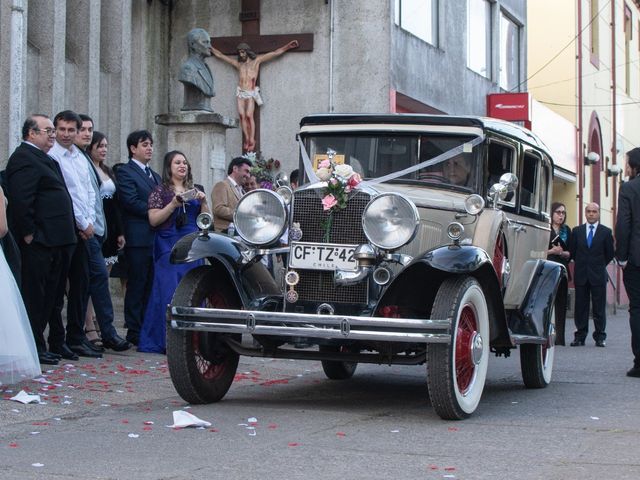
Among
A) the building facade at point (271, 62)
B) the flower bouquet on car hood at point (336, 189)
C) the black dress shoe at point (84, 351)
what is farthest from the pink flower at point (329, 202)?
the building facade at point (271, 62)

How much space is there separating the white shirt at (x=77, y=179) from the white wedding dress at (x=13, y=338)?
1843 mm

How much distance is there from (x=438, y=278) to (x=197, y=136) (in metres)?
7.92

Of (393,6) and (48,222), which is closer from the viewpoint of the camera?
(48,222)

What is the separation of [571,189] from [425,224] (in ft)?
85.5

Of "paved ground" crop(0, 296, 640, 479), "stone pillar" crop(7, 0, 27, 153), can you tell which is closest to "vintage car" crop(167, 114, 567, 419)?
"paved ground" crop(0, 296, 640, 479)

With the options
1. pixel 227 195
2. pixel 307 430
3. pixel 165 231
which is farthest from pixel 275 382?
pixel 307 430

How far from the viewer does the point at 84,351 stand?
10266 millimetres

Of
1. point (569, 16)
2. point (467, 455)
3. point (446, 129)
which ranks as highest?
point (569, 16)

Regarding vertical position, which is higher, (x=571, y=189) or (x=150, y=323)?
(x=571, y=189)

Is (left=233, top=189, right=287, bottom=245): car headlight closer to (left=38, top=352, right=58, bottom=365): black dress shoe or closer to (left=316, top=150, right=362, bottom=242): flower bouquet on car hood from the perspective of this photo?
(left=316, top=150, right=362, bottom=242): flower bouquet on car hood

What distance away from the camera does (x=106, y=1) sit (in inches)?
678

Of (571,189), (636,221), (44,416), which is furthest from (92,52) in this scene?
(571,189)

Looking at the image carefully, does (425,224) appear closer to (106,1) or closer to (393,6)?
(106,1)

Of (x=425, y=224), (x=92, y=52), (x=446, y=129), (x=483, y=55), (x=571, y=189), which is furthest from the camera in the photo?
(x=571, y=189)
